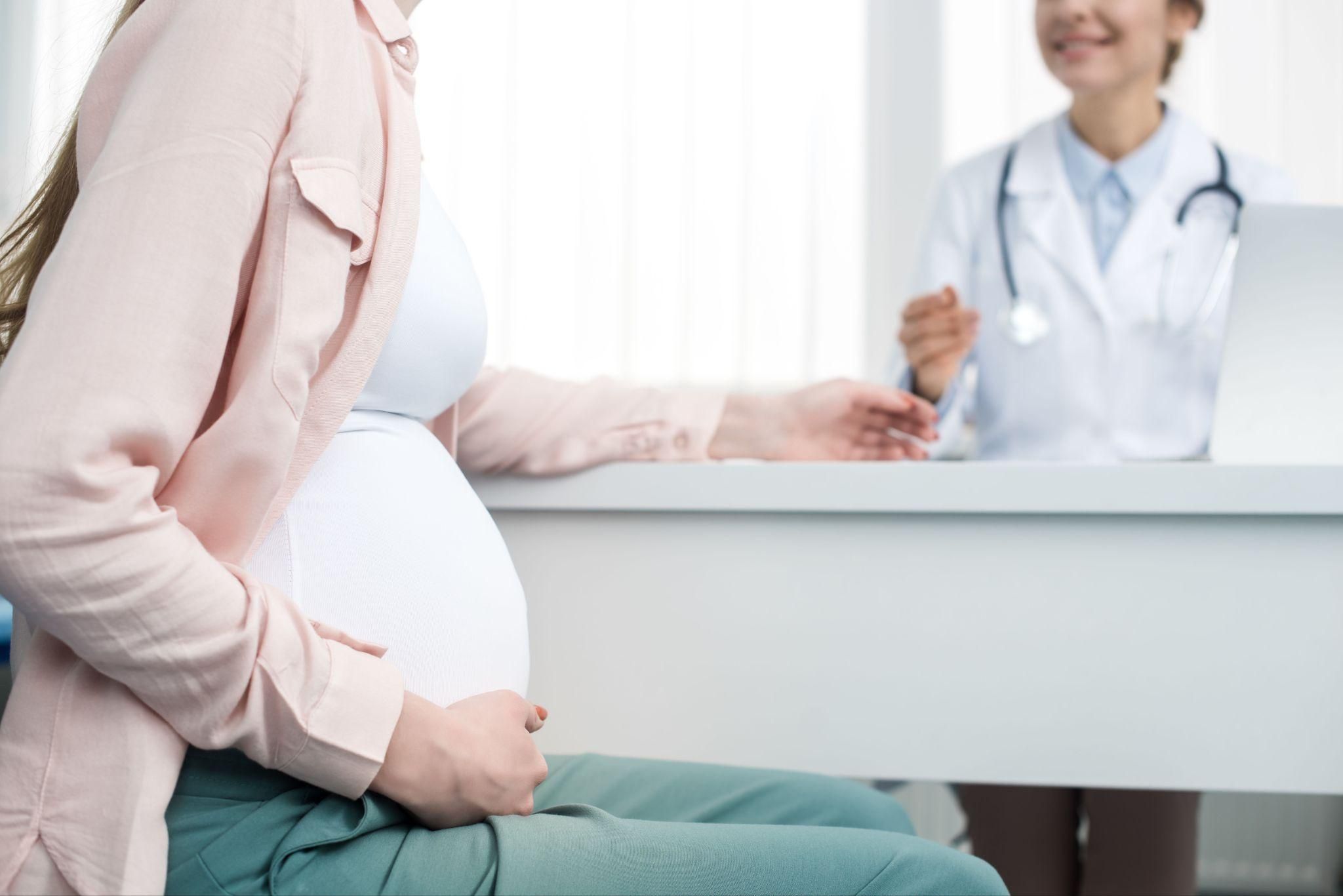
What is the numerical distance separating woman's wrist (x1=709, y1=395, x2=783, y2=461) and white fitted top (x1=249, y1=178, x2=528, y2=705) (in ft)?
1.04

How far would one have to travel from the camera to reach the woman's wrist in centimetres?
95

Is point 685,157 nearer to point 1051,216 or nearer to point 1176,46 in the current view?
point 1051,216

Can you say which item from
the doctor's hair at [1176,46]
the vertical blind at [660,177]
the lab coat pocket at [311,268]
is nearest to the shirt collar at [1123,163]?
the doctor's hair at [1176,46]

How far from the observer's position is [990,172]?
1.78 meters

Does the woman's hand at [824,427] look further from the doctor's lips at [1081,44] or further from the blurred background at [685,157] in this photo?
the blurred background at [685,157]

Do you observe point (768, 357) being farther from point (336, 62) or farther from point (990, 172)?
point (336, 62)

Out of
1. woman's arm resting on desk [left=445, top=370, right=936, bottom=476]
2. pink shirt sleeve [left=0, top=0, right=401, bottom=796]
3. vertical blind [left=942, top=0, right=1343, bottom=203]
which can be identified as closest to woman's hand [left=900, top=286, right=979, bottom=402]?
woman's arm resting on desk [left=445, top=370, right=936, bottom=476]

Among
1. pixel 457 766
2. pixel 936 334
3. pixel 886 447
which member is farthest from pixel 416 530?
pixel 936 334

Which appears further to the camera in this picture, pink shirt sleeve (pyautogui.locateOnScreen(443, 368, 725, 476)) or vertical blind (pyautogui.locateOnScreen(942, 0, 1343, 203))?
vertical blind (pyautogui.locateOnScreen(942, 0, 1343, 203))

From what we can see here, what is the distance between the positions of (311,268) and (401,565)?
0.54ft

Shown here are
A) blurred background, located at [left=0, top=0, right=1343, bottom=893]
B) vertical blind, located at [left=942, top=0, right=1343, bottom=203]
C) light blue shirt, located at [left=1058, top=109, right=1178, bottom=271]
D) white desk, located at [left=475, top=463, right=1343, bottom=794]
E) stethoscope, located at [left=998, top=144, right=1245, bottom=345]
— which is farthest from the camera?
blurred background, located at [left=0, top=0, right=1343, bottom=893]

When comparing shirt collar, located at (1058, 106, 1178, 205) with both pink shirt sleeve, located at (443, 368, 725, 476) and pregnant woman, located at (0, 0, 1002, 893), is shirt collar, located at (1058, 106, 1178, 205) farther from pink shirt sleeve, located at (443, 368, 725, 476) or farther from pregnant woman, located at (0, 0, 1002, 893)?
pregnant woman, located at (0, 0, 1002, 893)

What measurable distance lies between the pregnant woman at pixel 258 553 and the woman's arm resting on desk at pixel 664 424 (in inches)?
8.3

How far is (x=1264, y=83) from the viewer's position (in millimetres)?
2078
